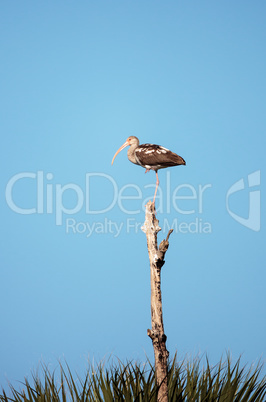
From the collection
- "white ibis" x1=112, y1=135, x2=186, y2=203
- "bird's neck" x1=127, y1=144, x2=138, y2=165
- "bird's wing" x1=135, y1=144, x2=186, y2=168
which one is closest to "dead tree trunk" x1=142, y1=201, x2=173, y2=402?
"white ibis" x1=112, y1=135, x2=186, y2=203

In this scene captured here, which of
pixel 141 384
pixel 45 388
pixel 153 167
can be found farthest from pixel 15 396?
pixel 153 167

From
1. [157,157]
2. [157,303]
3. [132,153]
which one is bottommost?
[157,303]

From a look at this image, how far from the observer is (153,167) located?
36.1 ft

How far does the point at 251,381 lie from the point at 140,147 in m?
4.66

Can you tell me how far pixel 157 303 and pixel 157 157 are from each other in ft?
9.27

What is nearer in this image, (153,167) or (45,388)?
(45,388)

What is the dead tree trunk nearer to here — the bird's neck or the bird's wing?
the bird's wing

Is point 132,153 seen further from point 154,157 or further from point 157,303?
point 157,303

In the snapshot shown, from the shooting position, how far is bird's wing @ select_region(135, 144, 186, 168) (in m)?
10.7

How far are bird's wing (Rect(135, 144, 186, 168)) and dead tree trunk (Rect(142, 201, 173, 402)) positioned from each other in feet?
4.50

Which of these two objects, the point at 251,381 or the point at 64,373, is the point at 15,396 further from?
the point at 251,381

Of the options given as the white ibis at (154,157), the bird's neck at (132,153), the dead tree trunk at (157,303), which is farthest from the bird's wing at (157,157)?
the dead tree trunk at (157,303)

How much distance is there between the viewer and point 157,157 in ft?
35.6

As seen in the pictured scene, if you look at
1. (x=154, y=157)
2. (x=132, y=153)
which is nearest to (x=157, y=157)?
(x=154, y=157)
